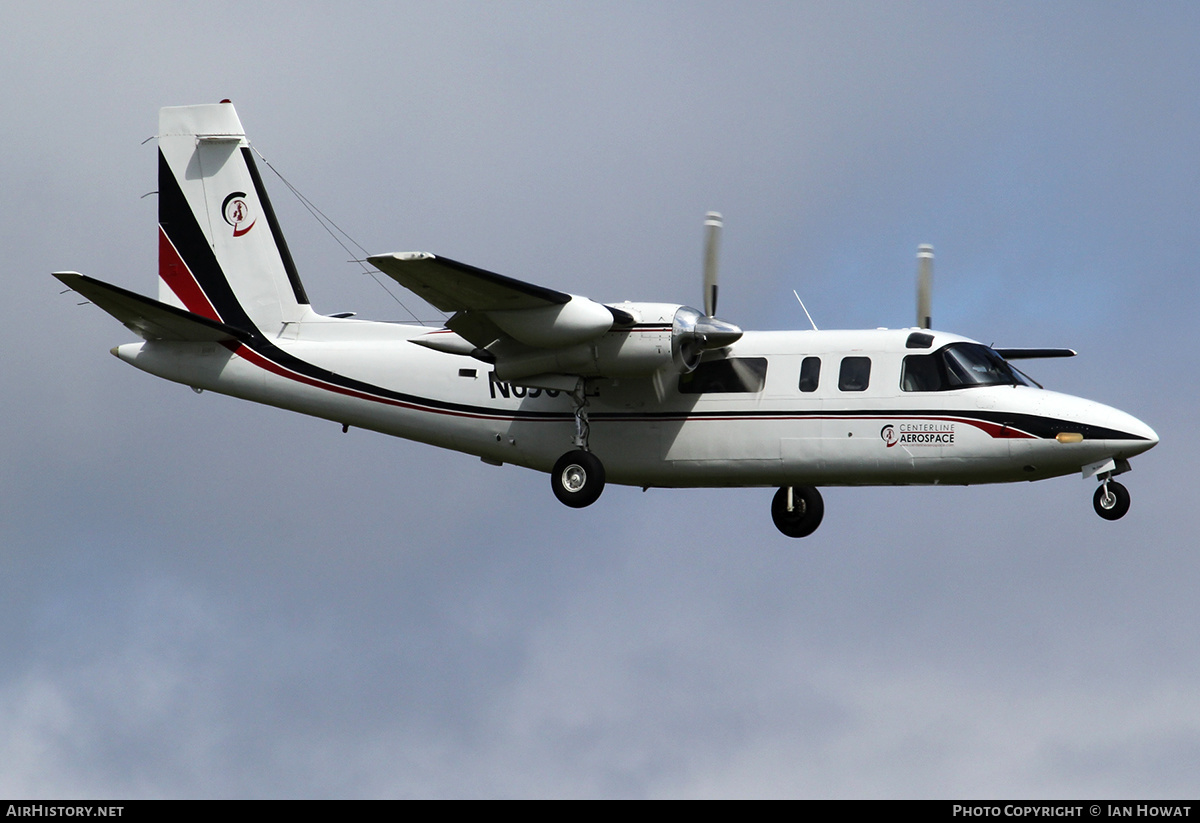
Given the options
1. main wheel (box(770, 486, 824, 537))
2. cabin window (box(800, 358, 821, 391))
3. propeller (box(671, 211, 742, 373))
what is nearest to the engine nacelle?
propeller (box(671, 211, 742, 373))

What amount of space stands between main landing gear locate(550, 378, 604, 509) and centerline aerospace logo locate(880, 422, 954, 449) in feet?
11.8

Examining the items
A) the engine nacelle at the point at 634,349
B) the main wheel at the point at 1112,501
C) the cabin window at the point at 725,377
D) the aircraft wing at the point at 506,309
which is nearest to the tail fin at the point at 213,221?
the aircraft wing at the point at 506,309

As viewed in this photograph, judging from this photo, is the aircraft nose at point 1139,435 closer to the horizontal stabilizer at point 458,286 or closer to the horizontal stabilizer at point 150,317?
the horizontal stabilizer at point 458,286

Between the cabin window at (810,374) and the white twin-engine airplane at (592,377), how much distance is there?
0.09 ft

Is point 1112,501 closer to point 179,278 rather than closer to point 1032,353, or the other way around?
point 1032,353

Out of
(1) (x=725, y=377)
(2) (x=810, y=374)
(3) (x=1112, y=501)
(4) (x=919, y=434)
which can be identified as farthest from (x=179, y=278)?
(3) (x=1112, y=501)

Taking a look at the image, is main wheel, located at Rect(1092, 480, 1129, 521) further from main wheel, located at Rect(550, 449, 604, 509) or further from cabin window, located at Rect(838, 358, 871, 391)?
main wheel, located at Rect(550, 449, 604, 509)

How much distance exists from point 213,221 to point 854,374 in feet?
30.9

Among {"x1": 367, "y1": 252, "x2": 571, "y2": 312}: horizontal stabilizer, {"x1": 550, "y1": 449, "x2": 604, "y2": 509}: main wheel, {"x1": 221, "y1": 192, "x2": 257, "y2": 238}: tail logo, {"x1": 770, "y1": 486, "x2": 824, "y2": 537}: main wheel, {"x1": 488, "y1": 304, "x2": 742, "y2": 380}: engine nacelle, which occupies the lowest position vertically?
{"x1": 770, "y1": 486, "x2": 824, "y2": 537}: main wheel

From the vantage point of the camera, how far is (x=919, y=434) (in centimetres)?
1992

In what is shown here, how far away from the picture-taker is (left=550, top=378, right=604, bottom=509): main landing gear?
66.8ft

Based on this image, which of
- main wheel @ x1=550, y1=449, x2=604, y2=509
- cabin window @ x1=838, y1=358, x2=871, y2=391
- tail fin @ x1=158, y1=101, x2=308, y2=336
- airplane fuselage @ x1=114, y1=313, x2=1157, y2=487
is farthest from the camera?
tail fin @ x1=158, y1=101, x2=308, y2=336

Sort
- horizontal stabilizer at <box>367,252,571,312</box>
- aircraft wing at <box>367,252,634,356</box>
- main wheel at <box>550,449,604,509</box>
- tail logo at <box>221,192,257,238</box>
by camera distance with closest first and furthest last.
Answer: horizontal stabilizer at <box>367,252,571,312</box> → aircraft wing at <box>367,252,634,356</box> → main wheel at <box>550,449,604,509</box> → tail logo at <box>221,192,257,238</box>

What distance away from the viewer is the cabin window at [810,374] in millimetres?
20359
